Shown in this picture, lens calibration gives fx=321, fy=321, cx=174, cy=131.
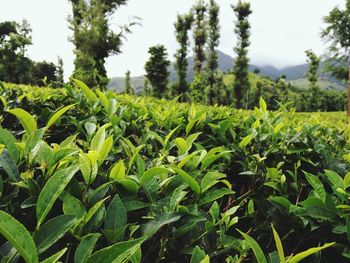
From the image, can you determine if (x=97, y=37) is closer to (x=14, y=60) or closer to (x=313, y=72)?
(x=14, y=60)

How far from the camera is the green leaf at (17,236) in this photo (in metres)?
0.56

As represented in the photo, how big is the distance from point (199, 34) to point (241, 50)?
6110 millimetres

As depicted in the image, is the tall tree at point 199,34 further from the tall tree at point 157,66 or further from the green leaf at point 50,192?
the green leaf at point 50,192

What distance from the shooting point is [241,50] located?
42.6 metres

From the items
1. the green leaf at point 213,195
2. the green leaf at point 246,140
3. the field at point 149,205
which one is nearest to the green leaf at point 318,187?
the field at point 149,205

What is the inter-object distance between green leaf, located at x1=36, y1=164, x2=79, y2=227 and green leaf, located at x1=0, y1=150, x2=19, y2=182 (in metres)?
0.20

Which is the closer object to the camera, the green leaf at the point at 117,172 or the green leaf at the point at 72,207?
the green leaf at the point at 72,207

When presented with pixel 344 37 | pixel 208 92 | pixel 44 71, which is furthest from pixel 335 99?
pixel 44 71


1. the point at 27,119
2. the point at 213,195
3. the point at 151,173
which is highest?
the point at 27,119

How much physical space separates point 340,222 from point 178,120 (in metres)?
1.14

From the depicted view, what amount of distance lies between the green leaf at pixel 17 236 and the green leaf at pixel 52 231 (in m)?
0.11

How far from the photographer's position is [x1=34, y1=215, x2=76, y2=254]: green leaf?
0.70 m

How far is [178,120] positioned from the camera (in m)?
2.03

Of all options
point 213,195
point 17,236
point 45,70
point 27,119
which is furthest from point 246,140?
point 45,70
